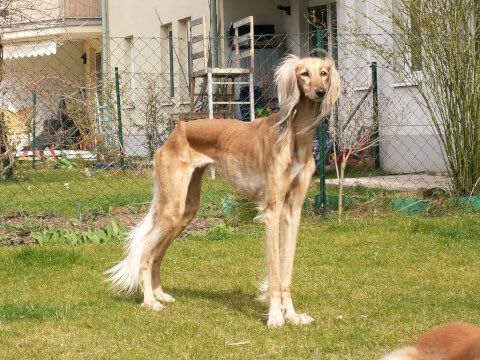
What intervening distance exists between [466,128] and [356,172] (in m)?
5.09

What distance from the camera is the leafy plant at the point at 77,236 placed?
9680 mm

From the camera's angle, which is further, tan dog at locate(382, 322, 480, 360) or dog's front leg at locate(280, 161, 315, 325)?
dog's front leg at locate(280, 161, 315, 325)

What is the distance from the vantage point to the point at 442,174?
1427cm

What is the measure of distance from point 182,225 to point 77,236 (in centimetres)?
276

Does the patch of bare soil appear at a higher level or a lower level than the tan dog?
lower

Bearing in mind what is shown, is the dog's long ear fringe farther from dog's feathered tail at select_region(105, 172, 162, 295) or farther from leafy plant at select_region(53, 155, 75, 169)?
leafy plant at select_region(53, 155, 75, 169)

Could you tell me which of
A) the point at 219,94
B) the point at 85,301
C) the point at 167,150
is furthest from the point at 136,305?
the point at 219,94

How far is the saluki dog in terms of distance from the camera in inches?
255

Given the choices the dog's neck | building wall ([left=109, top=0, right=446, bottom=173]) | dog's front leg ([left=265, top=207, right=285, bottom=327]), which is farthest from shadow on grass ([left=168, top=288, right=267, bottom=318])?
building wall ([left=109, top=0, right=446, bottom=173])

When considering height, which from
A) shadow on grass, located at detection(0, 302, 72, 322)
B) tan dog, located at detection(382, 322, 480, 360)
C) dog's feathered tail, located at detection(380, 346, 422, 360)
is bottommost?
shadow on grass, located at detection(0, 302, 72, 322)

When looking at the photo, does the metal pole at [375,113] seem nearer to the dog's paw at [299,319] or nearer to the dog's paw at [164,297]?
the dog's paw at [164,297]

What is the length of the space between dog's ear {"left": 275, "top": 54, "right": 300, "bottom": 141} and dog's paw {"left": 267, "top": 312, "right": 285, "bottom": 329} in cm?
113

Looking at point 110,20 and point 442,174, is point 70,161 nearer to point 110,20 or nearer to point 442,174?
point 442,174

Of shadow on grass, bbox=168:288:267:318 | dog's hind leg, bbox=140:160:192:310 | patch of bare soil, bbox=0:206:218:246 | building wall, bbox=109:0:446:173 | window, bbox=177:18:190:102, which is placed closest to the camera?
shadow on grass, bbox=168:288:267:318
